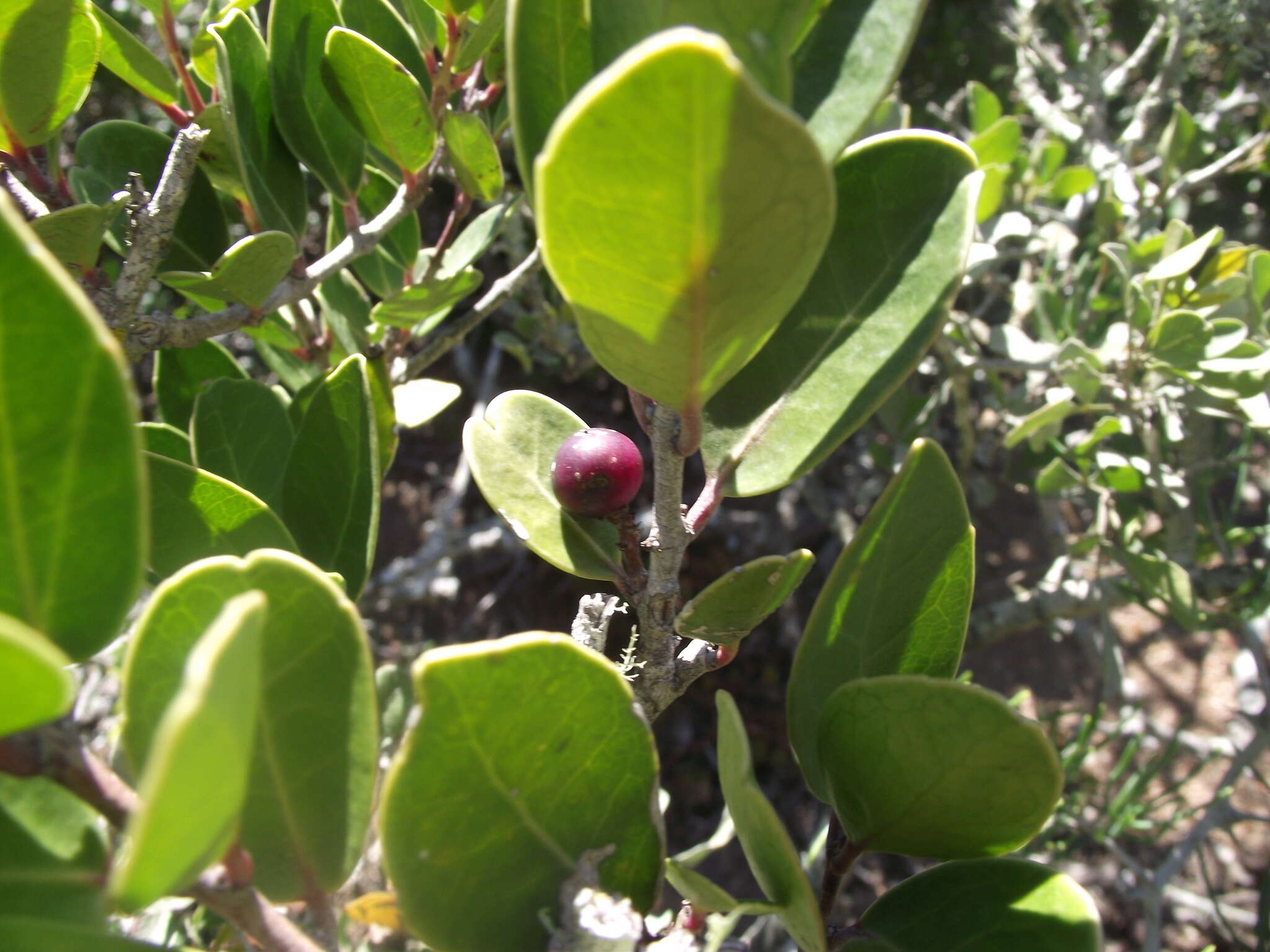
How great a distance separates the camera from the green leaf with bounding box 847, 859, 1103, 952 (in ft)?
1.86

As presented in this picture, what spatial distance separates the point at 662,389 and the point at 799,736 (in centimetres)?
35

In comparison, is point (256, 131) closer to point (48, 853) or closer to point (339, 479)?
point (339, 479)

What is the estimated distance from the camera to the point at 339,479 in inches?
34.2

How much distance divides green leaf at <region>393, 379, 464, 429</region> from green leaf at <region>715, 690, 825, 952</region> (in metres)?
0.64

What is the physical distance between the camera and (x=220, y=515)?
0.77m

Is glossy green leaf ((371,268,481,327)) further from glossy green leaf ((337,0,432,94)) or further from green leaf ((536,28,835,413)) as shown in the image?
green leaf ((536,28,835,413))

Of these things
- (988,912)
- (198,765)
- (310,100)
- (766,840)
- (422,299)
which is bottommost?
(988,912)

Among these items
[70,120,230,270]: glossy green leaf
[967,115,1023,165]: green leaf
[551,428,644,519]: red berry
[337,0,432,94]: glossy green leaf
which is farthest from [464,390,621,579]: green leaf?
[967,115,1023,165]: green leaf

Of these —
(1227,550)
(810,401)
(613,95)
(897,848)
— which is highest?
(613,95)

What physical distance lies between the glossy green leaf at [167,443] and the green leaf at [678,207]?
0.63 m

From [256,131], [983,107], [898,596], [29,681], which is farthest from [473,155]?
[983,107]

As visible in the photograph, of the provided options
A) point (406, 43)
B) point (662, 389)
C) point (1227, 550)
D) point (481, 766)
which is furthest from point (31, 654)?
point (1227, 550)

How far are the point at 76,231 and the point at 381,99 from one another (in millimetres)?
342

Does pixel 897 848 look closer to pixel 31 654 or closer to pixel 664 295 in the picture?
pixel 664 295
